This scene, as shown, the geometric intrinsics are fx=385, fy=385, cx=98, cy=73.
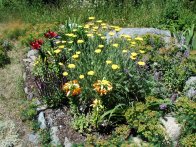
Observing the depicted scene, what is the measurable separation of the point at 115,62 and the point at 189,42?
7.36 ft

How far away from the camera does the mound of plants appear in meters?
5.85

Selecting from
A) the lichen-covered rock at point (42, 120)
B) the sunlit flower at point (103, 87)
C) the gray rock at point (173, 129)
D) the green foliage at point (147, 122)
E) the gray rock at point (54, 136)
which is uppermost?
the sunlit flower at point (103, 87)

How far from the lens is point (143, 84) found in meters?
6.34

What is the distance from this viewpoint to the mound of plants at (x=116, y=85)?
19.2ft

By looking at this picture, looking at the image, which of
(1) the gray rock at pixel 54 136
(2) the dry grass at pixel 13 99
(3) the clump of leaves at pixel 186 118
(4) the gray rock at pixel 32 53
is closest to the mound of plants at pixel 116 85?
(3) the clump of leaves at pixel 186 118

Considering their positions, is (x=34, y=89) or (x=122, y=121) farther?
(x=34, y=89)

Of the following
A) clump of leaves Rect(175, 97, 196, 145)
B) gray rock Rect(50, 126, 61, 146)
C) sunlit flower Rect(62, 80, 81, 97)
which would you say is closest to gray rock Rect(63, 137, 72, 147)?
gray rock Rect(50, 126, 61, 146)

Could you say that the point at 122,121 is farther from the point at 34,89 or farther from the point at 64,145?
the point at 34,89

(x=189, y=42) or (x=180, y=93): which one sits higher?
(x=189, y=42)

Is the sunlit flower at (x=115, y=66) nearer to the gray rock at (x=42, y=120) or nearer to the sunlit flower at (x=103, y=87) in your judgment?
the sunlit flower at (x=103, y=87)

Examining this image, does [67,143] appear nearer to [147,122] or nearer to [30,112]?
[30,112]

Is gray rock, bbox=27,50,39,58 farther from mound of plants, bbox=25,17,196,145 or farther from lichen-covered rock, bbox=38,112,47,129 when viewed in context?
lichen-covered rock, bbox=38,112,47,129

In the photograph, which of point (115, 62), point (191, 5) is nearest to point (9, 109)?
point (115, 62)

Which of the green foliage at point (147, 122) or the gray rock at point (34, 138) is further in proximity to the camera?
the gray rock at point (34, 138)
